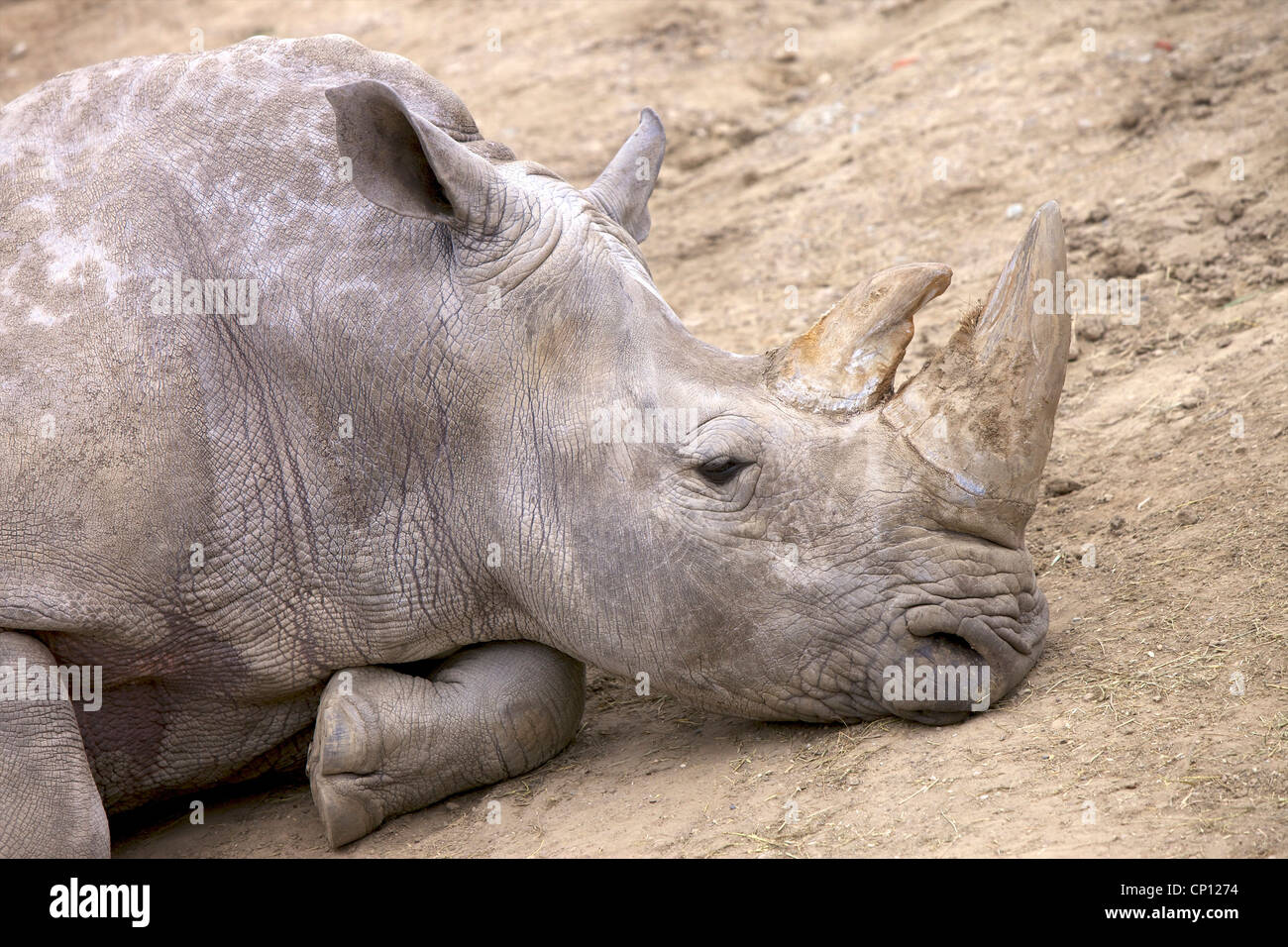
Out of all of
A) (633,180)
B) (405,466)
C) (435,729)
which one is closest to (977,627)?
(435,729)

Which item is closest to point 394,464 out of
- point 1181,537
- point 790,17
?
point 1181,537

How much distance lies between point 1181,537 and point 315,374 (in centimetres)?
286

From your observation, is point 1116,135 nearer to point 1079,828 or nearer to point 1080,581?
point 1080,581

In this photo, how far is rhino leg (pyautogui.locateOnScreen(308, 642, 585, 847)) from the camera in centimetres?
416

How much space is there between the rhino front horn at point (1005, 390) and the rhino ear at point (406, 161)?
1.38 meters

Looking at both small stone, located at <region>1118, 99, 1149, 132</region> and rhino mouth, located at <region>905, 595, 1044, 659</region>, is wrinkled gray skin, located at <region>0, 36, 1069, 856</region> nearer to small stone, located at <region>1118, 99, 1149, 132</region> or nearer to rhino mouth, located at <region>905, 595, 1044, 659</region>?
rhino mouth, located at <region>905, 595, 1044, 659</region>

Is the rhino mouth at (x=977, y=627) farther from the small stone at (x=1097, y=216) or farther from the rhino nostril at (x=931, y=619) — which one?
the small stone at (x=1097, y=216)

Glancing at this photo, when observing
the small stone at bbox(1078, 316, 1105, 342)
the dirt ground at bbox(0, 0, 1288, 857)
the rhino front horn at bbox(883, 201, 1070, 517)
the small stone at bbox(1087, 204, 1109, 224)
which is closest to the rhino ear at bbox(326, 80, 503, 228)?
the rhino front horn at bbox(883, 201, 1070, 517)

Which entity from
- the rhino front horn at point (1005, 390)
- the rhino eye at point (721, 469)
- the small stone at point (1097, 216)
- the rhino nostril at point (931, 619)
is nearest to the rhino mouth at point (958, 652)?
the rhino nostril at point (931, 619)

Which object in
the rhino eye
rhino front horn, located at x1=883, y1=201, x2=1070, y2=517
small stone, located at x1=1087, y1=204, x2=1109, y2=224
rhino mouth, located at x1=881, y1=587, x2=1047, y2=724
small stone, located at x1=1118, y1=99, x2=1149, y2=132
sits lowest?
rhino mouth, located at x1=881, y1=587, x2=1047, y2=724

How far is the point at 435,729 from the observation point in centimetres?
429

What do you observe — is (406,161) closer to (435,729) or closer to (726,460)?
(726,460)

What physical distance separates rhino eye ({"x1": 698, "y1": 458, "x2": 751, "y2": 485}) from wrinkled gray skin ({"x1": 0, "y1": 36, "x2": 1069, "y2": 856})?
0.02m

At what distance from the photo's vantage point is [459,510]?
169 inches
